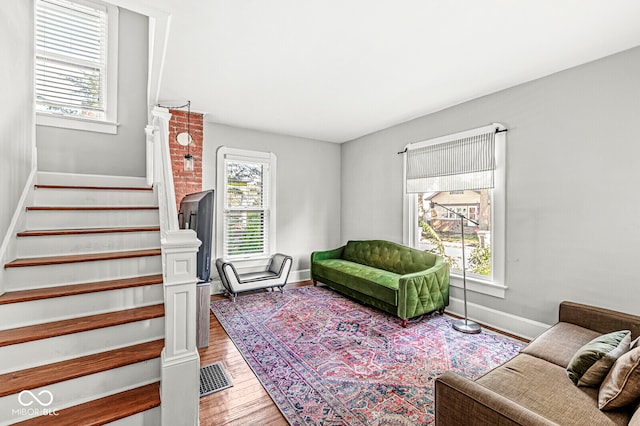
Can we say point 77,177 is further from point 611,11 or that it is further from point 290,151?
point 611,11

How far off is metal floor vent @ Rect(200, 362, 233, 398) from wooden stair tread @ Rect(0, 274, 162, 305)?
0.86 meters

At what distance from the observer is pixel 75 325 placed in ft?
5.41

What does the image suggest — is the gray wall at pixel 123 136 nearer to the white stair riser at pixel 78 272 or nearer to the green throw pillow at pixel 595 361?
the white stair riser at pixel 78 272

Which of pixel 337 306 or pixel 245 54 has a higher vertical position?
pixel 245 54

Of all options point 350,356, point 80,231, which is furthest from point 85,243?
point 350,356

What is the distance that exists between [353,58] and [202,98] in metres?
1.97

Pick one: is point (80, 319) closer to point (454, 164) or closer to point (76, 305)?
point (76, 305)

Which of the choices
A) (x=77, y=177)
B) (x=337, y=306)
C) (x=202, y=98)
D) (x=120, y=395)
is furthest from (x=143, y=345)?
(x=202, y=98)

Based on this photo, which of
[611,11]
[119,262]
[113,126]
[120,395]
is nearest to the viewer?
[120,395]

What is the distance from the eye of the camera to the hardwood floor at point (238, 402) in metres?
1.79

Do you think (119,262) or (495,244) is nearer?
(119,262)

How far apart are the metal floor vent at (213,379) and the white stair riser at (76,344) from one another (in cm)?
58

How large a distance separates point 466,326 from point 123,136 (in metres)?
4.66

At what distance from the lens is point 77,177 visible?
9.82 feet
